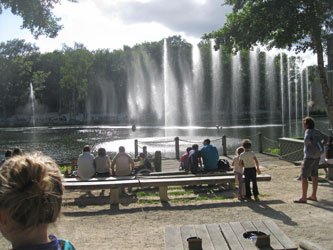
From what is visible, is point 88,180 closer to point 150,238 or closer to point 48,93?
point 150,238

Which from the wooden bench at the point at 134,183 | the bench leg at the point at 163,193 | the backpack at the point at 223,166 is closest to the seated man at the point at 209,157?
the backpack at the point at 223,166

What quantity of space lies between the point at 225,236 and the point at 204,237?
0.83 ft

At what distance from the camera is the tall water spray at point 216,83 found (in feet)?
207

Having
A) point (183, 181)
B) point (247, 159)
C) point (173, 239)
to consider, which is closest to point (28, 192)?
point (173, 239)

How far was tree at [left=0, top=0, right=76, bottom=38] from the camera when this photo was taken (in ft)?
42.4

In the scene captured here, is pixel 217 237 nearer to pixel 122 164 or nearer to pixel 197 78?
pixel 122 164

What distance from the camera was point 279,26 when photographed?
12.1 meters

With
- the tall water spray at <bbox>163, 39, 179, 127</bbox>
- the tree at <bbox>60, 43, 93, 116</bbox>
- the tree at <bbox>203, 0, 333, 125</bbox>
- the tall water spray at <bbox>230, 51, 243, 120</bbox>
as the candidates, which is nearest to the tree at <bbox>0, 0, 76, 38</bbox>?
the tree at <bbox>203, 0, 333, 125</bbox>

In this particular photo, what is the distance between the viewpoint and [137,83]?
2881 inches

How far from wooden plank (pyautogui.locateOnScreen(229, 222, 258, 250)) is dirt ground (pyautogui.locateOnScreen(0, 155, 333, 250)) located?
1.06 meters

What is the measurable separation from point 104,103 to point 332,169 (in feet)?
242

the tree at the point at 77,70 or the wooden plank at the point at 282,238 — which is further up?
the tree at the point at 77,70

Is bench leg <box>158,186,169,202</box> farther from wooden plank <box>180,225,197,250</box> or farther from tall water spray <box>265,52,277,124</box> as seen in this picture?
tall water spray <box>265,52,277,124</box>

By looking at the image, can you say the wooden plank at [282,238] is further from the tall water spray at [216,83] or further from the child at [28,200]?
the tall water spray at [216,83]
